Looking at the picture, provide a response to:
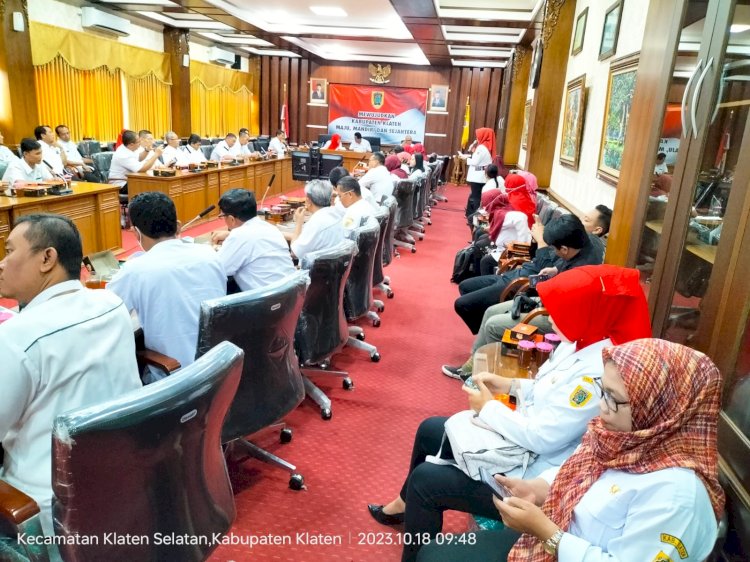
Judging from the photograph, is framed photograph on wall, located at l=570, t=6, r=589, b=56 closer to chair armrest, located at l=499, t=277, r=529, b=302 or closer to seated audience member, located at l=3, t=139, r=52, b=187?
chair armrest, located at l=499, t=277, r=529, b=302

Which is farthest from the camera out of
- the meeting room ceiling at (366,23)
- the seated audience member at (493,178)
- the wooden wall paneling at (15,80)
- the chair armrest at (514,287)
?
the meeting room ceiling at (366,23)

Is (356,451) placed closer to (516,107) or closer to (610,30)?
(610,30)

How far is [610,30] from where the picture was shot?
3912 millimetres

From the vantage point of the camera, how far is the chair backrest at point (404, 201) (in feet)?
19.4

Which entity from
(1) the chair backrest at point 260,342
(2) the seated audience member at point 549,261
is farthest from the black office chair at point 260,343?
(2) the seated audience member at point 549,261

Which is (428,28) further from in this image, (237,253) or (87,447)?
(87,447)

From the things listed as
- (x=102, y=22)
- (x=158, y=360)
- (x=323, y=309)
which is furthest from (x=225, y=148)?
(x=158, y=360)

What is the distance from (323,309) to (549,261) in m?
1.40

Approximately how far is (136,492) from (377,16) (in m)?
8.53

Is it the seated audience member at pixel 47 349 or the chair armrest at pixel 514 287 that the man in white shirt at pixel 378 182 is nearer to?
the chair armrest at pixel 514 287

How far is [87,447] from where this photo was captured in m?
0.96

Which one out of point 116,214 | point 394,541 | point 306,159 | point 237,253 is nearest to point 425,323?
point 237,253

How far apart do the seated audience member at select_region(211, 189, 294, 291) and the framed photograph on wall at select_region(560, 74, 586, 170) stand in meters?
3.08

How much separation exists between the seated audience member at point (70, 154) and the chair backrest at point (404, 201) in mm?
4139
